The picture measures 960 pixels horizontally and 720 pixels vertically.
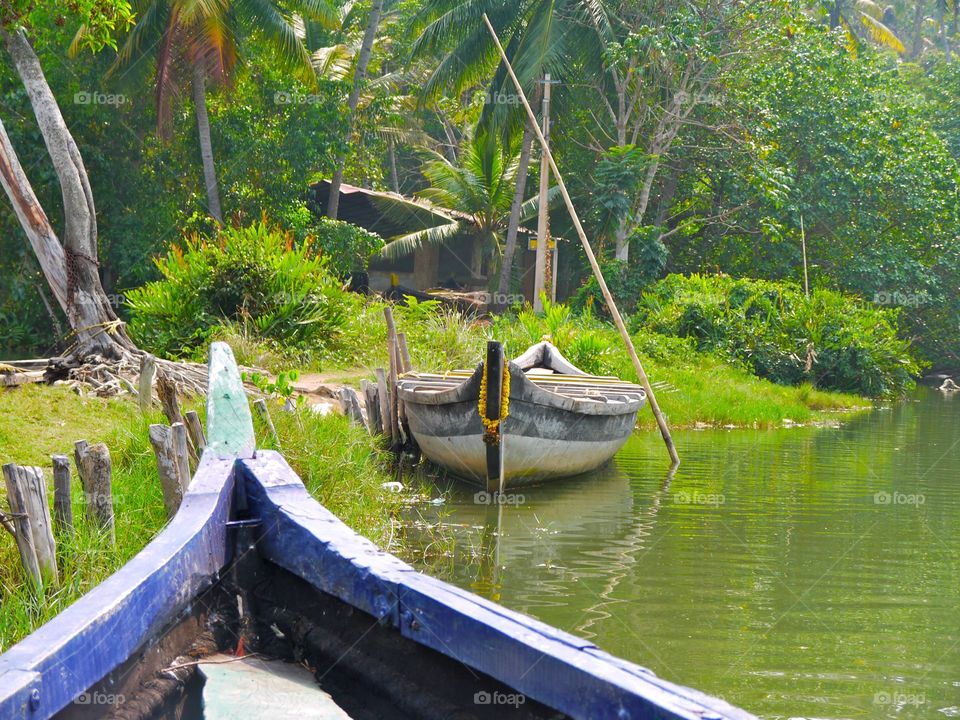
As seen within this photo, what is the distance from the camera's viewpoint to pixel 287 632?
368 centimetres

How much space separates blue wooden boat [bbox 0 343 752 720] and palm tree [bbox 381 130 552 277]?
20848 millimetres

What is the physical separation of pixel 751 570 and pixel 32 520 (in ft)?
16.0

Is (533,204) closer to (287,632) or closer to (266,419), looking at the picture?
(266,419)

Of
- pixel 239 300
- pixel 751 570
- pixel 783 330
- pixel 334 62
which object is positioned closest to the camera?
pixel 751 570

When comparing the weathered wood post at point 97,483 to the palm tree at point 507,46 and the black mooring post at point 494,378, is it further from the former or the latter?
the palm tree at point 507,46

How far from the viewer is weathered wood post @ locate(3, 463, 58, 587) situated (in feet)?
14.6

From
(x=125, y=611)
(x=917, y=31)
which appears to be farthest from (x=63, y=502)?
(x=917, y=31)

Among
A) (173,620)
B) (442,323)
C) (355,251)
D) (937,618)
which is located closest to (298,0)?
(355,251)

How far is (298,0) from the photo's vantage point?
1952 cm

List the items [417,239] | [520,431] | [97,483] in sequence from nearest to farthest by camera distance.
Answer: [97,483]
[520,431]
[417,239]

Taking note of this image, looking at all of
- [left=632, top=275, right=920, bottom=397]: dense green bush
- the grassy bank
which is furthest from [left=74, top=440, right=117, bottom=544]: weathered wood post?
[left=632, top=275, right=920, bottom=397]: dense green bush

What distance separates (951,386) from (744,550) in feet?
71.7

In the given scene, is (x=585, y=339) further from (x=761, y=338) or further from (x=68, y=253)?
(x=68, y=253)

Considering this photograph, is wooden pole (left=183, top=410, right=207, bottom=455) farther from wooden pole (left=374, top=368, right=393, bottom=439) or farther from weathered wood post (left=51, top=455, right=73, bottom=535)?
wooden pole (left=374, top=368, right=393, bottom=439)
